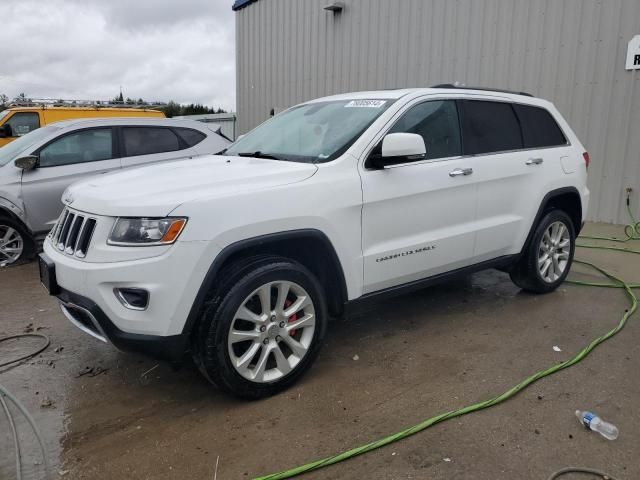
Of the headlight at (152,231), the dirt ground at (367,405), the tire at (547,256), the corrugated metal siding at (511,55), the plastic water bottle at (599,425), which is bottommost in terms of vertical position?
the dirt ground at (367,405)

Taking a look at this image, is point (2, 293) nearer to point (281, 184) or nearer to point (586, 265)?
point (281, 184)

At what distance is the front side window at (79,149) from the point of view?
21.5ft

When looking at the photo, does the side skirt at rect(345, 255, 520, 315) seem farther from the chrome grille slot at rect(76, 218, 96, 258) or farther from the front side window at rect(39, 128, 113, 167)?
the front side window at rect(39, 128, 113, 167)

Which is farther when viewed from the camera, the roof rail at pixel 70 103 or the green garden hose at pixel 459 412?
the roof rail at pixel 70 103

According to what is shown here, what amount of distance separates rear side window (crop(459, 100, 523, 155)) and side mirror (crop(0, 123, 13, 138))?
9.32 meters

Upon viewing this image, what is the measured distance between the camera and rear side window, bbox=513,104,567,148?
4.68 metres

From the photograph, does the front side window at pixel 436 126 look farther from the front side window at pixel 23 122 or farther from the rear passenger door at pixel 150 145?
the front side window at pixel 23 122

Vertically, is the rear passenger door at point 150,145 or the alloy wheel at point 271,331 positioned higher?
the rear passenger door at point 150,145

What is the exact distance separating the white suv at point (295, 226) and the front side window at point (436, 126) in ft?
0.04

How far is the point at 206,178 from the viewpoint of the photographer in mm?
3104

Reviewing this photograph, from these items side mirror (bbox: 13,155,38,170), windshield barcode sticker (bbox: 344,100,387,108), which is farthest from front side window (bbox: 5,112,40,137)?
windshield barcode sticker (bbox: 344,100,387,108)

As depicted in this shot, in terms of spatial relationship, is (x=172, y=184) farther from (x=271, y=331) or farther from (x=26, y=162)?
(x=26, y=162)

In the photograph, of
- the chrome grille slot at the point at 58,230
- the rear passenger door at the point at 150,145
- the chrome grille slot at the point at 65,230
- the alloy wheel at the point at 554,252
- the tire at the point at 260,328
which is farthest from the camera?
the rear passenger door at the point at 150,145

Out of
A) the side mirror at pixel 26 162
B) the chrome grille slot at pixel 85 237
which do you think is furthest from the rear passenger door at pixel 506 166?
the side mirror at pixel 26 162
